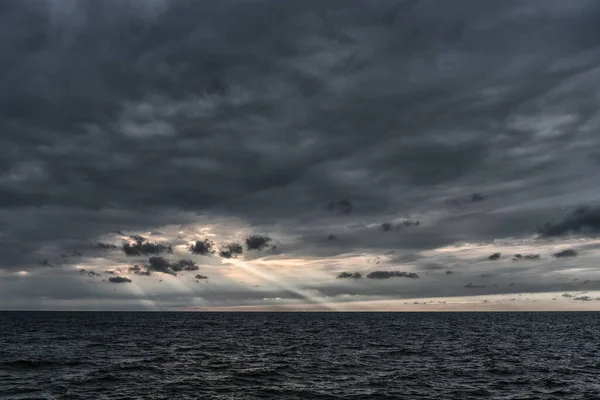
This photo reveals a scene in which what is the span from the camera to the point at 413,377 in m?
47.4

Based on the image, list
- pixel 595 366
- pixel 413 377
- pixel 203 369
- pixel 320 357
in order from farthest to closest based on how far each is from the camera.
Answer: pixel 320 357 → pixel 595 366 → pixel 203 369 → pixel 413 377

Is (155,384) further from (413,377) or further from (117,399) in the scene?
(413,377)

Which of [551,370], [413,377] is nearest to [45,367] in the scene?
[413,377]

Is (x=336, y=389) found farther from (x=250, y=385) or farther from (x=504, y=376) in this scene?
(x=504, y=376)

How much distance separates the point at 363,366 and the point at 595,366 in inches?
1223

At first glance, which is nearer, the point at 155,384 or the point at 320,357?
the point at 155,384

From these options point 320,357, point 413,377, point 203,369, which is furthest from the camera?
point 320,357

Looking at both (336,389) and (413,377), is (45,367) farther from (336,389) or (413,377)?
(413,377)

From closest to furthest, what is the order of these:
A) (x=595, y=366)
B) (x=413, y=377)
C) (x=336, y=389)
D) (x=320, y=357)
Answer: (x=336, y=389), (x=413, y=377), (x=595, y=366), (x=320, y=357)

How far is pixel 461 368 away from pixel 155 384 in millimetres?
35559

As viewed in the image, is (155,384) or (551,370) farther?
(551,370)

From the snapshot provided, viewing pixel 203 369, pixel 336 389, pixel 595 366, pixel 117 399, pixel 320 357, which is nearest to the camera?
pixel 117 399

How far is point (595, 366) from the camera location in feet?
190

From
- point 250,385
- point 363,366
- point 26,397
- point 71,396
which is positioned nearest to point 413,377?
point 363,366
